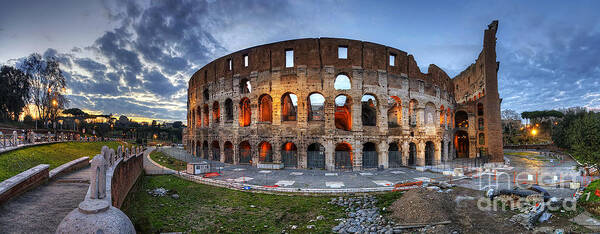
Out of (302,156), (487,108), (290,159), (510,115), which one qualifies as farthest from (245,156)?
(510,115)

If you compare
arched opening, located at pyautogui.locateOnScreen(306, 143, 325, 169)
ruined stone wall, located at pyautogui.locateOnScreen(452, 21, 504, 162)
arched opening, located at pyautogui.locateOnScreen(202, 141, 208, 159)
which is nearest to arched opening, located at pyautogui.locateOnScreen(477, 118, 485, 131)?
ruined stone wall, located at pyautogui.locateOnScreen(452, 21, 504, 162)

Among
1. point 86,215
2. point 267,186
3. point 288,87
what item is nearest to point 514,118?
point 288,87

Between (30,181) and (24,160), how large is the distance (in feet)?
19.0

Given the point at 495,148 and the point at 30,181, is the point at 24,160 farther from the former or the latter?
the point at 495,148

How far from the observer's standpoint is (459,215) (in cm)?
880

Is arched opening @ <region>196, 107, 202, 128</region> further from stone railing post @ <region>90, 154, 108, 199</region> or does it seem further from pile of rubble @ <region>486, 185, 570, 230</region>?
pile of rubble @ <region>486, 185, 570, 230</region>

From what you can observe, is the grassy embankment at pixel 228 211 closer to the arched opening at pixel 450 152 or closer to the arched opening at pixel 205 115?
the arched opening at pixel 205 115

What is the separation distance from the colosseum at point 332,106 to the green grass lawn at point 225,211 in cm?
811

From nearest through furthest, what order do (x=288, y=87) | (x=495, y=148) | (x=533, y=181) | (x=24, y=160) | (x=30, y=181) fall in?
(x=30, y=181) → (x=24, y=160) → (x=533, y=181) → (x=288, y=87) → (x=495, y=148)

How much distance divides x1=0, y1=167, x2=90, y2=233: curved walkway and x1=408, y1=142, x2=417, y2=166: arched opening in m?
23.7

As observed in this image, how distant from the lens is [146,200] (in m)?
11.3

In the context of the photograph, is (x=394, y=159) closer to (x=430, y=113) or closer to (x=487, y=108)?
(x=430, y=113)

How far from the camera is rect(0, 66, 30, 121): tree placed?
3762cm

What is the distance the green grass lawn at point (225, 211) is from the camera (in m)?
8.34
